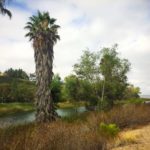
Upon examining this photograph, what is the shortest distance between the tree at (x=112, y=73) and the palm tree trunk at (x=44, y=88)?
16.2 meters

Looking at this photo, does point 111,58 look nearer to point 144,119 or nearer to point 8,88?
point 144,119

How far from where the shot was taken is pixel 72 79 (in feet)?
161

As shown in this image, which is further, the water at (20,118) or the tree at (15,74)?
the tree at (15,74)

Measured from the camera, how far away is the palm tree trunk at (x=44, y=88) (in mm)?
29531

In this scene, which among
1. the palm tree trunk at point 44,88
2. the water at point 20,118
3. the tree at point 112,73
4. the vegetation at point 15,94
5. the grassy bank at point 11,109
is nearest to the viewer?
the water at point 20,118

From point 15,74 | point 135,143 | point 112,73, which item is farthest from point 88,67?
point 15,74

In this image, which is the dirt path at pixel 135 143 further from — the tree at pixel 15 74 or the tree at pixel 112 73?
the tree at pixel 15 74

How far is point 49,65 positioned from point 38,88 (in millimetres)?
2627

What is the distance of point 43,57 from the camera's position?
30984mm

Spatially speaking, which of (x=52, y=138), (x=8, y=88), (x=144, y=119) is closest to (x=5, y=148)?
(x=52, y=138)

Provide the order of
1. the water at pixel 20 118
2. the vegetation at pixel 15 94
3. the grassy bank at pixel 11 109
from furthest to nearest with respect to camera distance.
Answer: the vegetation at pixel 15 94, the grassy bank at pixel 11 109, the water at pixel 20 118

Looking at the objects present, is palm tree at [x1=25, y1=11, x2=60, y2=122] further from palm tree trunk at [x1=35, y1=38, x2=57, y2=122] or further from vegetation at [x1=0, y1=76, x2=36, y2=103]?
vegetation at [x1=0, y1=76, x2=36, y2=103]

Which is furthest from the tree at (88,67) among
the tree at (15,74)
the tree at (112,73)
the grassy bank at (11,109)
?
the tree at (15,74)

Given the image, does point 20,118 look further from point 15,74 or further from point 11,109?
point 15,74
